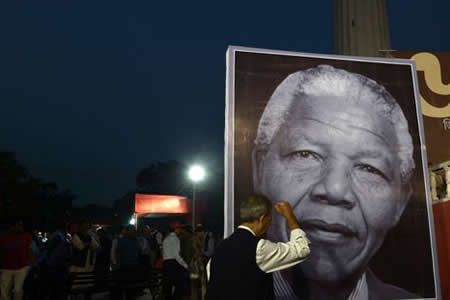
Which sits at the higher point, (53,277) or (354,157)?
(354,157)

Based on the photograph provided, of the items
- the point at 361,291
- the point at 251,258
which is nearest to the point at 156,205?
the point at 361,291

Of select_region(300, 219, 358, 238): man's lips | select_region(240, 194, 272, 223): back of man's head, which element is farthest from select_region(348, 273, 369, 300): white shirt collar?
select_region(240, 194, 272, 223): back of man's head

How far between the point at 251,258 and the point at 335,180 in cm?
135

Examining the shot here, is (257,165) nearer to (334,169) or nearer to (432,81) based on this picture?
(334,169)

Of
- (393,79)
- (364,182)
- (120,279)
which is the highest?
(393,79)

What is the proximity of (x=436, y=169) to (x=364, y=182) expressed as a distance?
1.59m

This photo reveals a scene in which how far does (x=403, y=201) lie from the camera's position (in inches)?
152

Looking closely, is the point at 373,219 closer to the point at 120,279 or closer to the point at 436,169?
the point at 436,169

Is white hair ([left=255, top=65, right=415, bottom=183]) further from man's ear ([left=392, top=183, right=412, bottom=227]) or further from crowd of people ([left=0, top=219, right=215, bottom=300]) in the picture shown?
crowd of people ([left=0, top=219, right=215, bottom=300])

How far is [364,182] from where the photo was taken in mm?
3779

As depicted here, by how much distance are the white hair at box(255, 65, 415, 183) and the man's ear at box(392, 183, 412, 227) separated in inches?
2.5

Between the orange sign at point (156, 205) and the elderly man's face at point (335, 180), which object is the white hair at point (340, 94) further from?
the orange sign at point (156, 205)

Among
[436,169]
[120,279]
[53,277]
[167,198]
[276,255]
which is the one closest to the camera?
[276,255]

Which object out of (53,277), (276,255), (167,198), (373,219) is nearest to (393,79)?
(373,219)
